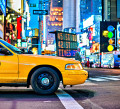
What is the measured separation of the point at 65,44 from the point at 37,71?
49.0 metres

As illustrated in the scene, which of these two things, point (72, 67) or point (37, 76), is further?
point (72, 67)

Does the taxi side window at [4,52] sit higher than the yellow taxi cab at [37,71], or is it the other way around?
the taxi side window at [4,52]

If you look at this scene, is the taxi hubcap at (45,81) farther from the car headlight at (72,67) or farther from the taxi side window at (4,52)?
the taxi side window at (4,52)

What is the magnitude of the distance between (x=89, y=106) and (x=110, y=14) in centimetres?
9123

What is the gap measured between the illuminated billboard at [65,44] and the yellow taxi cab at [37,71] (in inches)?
1774

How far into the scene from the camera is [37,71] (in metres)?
6.67

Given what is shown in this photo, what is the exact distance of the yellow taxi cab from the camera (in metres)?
6.64

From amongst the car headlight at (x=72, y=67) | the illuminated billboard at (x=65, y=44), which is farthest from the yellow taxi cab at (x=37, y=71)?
the illuminated billboard at (x=65, y=44)

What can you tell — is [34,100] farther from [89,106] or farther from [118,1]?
[118,1]

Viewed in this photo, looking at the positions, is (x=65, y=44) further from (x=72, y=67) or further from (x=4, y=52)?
(x=4, y=52)

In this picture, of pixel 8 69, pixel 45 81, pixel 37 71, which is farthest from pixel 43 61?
pixel 8 69

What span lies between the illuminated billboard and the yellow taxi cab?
1774 inches

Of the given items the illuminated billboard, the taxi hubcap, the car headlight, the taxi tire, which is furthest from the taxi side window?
the illuminated billboard

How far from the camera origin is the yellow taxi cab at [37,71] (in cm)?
664
